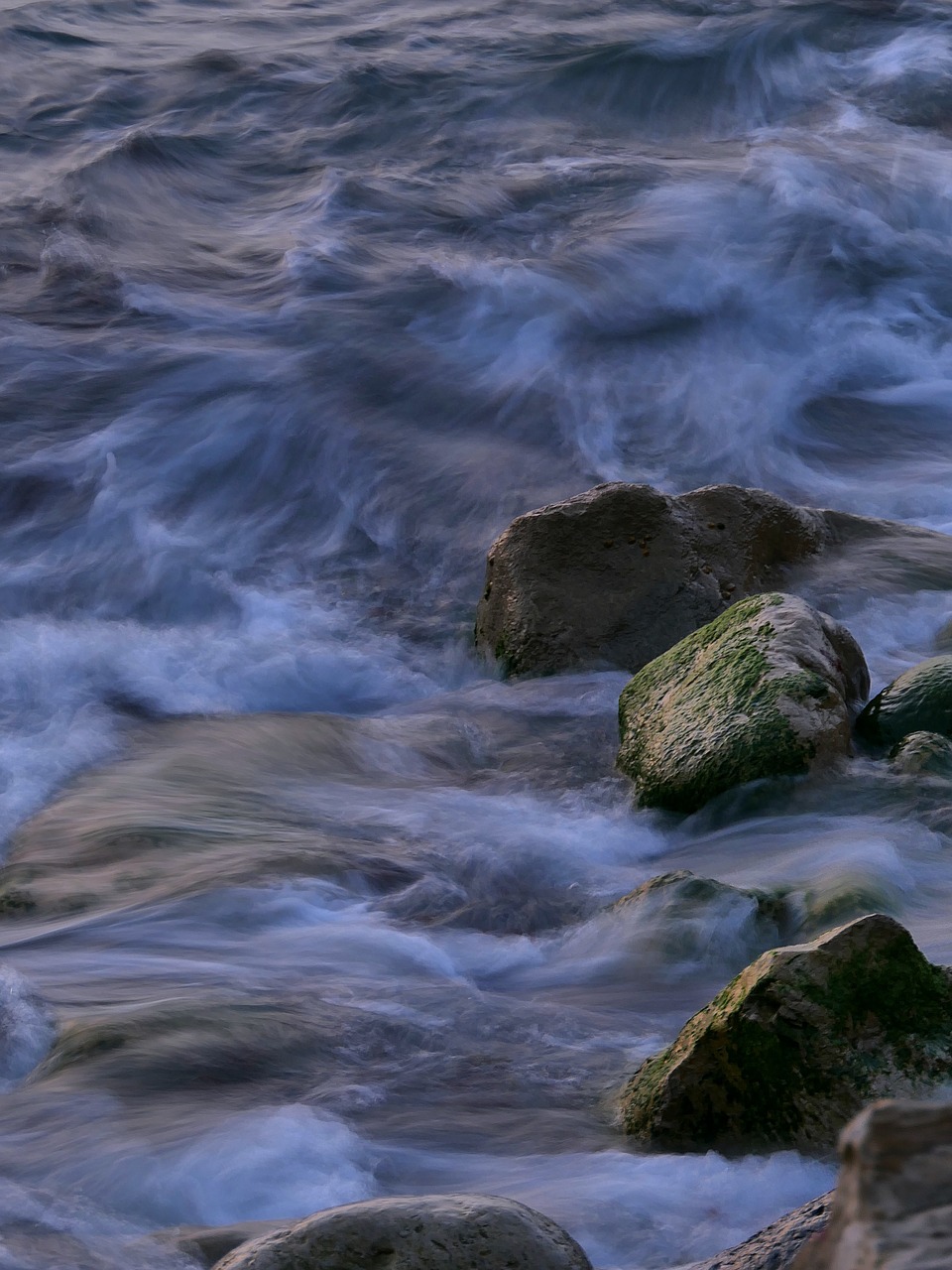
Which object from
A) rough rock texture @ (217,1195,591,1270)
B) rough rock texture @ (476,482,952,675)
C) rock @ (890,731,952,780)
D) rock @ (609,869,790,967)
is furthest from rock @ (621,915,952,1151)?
rough rock texture @ (476,482,952,675)

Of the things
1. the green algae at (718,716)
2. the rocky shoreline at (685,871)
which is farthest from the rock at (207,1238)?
the green algae at (718,716)

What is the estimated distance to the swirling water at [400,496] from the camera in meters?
3.37

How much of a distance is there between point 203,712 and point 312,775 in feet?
2.26

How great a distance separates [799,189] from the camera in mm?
10320

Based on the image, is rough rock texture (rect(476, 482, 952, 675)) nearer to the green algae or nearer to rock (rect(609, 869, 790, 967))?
the green algae

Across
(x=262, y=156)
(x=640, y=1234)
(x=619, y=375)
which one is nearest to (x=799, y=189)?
(x=619, y=375)

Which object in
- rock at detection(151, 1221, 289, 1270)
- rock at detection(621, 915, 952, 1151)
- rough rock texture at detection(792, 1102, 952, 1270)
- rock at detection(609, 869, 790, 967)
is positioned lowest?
rock at detection(609, 869, 790, 967)

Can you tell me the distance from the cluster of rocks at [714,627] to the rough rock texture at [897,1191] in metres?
3.65

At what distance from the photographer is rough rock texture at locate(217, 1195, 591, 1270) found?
7.59 feet

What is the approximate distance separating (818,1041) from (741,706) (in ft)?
5.92

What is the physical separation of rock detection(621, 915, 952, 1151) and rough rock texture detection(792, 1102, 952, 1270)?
6.53 ft

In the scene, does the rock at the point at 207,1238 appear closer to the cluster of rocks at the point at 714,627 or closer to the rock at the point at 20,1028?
the rock at the point at 20,1028

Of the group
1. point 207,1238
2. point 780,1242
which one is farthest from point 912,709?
point 207,1238

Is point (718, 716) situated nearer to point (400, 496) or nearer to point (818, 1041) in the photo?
point (818, 1041)
